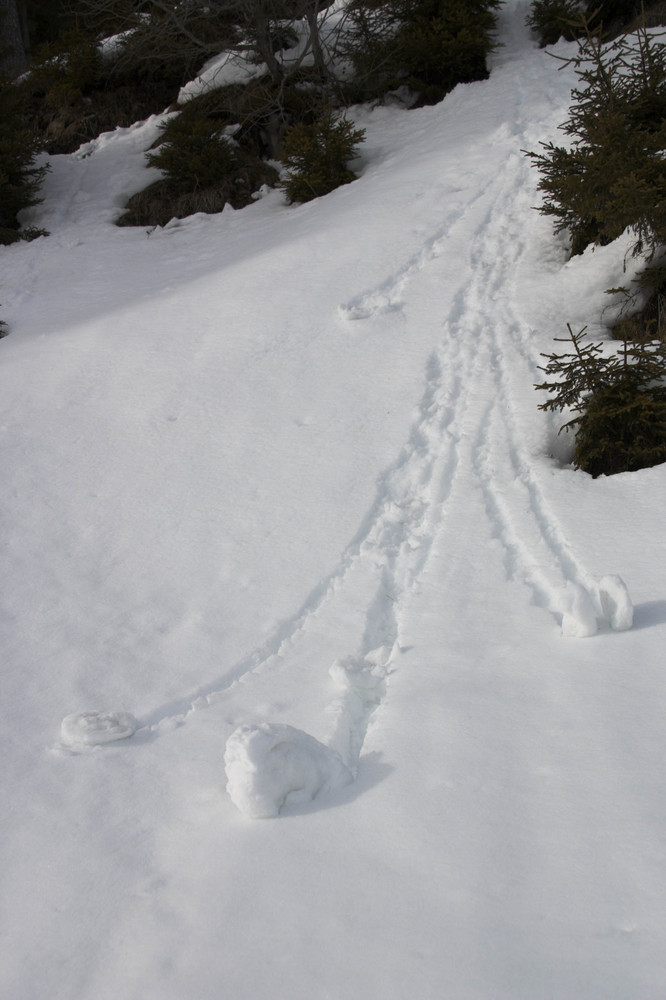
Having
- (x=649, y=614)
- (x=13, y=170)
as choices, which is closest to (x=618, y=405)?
(x=649, y=614)

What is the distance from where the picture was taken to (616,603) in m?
3.18

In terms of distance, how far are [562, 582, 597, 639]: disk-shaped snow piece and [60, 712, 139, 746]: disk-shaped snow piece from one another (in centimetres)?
201

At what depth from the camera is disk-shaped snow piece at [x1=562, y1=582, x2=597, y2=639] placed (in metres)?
3.21

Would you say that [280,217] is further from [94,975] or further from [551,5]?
[94,975]

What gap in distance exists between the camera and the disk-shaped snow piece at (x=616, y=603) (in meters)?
3.15

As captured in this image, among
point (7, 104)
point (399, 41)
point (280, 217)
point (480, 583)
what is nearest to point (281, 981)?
point (480, 583)

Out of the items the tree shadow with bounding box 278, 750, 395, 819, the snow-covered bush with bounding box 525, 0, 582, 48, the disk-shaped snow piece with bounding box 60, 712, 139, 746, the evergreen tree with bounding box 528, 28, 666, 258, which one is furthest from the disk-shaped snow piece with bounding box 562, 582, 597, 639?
the snow-covered bush with bounding box 525, 0, 582, 48

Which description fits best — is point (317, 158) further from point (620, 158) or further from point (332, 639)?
point (332, 639)

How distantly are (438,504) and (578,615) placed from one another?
4.89 ft

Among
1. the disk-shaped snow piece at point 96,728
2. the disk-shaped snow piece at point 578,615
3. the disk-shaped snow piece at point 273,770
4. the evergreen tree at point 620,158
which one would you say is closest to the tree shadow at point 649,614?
the disk-shaped snow piece at point 578,615

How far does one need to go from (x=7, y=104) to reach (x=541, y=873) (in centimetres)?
1340

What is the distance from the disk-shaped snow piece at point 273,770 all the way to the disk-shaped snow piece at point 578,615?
1.23 metres

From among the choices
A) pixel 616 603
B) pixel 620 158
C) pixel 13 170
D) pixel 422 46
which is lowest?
pixel 616 603

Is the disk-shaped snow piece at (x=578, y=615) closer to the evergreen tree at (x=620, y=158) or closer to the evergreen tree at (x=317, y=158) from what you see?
the evergreen tree at (x=620, y=158)
